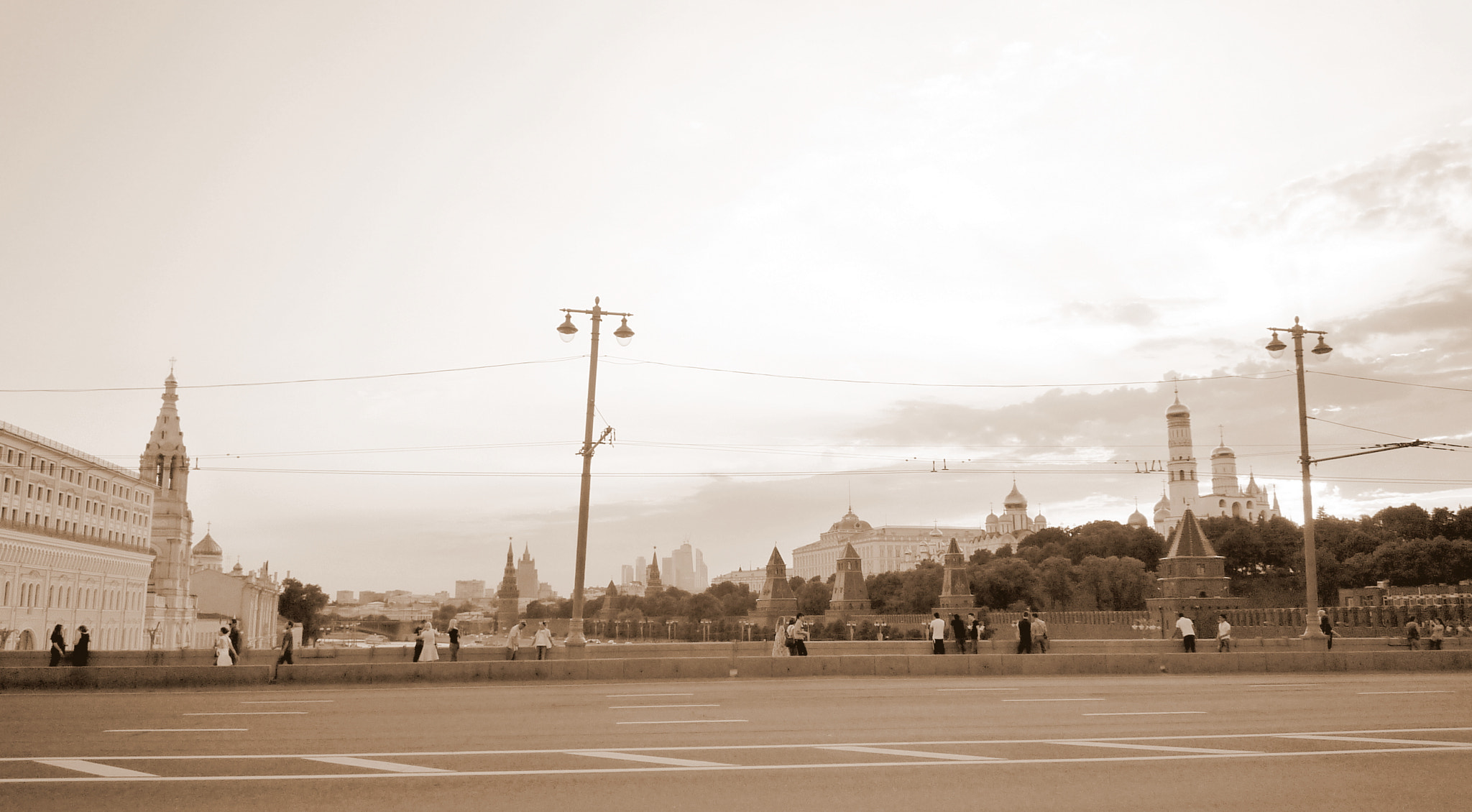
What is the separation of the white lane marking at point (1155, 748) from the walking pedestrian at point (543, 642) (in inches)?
808

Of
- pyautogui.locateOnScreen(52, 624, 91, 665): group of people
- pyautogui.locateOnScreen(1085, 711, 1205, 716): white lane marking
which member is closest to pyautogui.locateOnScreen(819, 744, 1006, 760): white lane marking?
pyautogui.locateOnScreen(1085, 711, 1205, 716): white lane marking

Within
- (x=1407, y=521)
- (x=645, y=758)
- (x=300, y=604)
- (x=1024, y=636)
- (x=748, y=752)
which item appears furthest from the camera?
(x=300, y=604)

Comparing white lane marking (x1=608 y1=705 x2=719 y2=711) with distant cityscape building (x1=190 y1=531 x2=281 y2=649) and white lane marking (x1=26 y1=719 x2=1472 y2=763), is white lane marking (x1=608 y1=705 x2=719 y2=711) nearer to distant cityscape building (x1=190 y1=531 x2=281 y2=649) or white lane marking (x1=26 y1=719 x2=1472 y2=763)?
white lane marking (x1=26 y1=719 x2=1472 y2=763)

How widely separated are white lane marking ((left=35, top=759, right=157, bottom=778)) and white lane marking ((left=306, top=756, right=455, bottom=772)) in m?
1.67

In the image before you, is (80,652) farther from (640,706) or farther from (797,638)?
(797,638)

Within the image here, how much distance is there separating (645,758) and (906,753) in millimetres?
2886

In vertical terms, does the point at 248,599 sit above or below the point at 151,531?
below

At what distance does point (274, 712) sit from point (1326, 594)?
113340mm

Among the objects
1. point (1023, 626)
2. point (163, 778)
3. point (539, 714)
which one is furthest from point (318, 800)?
point (1023, 626)

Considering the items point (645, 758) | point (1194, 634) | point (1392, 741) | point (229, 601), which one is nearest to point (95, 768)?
Result: point (645, 758)

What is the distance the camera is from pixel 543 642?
31094mm

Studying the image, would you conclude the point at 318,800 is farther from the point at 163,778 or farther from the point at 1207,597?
the point at 1207,597

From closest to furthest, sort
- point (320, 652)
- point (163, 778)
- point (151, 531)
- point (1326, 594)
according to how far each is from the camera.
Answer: point (163, 778) → point (320, 652) → point (1326, 594) → point (151, 531)

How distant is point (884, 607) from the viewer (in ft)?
482
